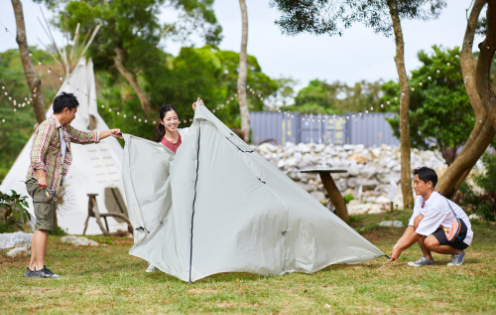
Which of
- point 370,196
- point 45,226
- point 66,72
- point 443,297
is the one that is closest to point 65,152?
point 45,226

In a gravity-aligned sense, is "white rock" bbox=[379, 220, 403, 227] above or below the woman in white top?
below

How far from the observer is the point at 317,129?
59.5 feet

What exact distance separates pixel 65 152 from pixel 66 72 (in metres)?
5.82

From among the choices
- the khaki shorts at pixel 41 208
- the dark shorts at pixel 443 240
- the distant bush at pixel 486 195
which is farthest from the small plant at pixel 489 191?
the khaki shorts at pixel 41 208

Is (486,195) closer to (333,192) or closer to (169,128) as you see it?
(333,192)

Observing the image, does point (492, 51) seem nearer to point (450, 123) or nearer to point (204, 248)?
point (204, 248)

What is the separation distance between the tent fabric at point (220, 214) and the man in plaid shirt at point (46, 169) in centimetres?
48

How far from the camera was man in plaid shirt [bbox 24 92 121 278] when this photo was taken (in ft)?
10.8

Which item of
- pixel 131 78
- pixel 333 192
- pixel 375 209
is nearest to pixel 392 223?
pixel 333 192

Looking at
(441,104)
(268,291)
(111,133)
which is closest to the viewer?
(268,291)

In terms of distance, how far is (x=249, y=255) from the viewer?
300cm

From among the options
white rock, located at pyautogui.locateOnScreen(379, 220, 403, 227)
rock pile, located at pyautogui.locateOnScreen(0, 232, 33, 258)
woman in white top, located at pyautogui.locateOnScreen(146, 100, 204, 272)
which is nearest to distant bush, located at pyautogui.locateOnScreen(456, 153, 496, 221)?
white rock, located at pyautogui.locateOnScreen(379, 220, 403, 227)

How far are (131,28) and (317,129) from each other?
875 cm

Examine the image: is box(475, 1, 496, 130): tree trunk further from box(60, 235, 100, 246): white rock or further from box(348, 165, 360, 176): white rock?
box(348, 165, 360, 176): white rock
